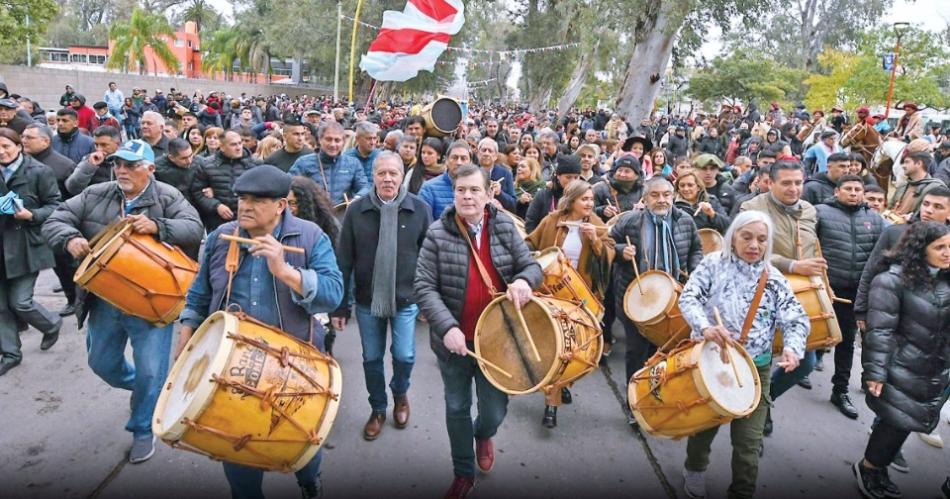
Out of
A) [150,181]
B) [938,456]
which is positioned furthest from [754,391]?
[150,181]

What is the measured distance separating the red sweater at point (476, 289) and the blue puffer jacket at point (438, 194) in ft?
7.16

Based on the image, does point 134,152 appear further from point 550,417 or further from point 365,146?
point 550,417

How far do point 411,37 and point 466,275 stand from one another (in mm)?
6554

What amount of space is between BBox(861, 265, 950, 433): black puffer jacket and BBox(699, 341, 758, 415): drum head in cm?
106

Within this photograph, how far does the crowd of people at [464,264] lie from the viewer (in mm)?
3031

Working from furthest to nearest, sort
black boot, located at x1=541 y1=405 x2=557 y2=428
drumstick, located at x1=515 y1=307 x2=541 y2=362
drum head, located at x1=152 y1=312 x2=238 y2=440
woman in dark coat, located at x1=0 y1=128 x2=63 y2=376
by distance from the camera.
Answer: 1. woman in dark coat, located at x1=0 y1=128 x2=63 y2=376
2. black boot, located at x1=541 y1=405 x2=557 y2=428
3. drumstick, located at x1=515 y1=307 x2=541 y2=362
4. drum head, located at x1=152 y1=312 x2=238 y2=440

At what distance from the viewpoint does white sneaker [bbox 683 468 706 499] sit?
371 centimetres

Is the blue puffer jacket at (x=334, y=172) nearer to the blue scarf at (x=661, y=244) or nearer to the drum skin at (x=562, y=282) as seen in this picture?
the drum skin at (x=562, y=282)

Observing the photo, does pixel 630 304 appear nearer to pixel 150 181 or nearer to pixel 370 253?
pixel 370 253

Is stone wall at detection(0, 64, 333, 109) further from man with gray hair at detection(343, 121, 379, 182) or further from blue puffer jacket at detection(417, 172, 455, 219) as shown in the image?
blue puffer jacket at detection(417, 172, 455, 219)

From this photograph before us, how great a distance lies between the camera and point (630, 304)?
14.5 feet

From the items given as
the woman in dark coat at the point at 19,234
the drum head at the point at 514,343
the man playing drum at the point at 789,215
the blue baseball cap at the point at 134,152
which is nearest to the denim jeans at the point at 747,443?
the man playing drum at the point at 789,215

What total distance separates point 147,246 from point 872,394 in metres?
4.40

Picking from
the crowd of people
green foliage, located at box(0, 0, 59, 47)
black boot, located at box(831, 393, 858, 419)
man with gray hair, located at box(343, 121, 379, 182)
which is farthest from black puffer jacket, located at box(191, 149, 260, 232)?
green foliage, located at box(0, 0, 59, 47)
